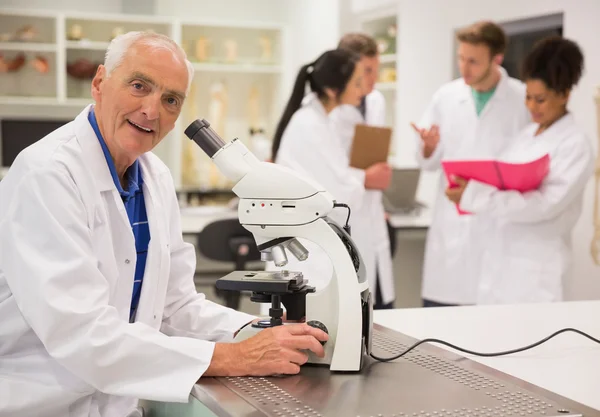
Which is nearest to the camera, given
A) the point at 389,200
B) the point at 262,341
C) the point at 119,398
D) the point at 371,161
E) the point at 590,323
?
the point at 262,341

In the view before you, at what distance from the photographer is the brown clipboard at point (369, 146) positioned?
3508mm

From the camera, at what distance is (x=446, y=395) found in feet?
4.34

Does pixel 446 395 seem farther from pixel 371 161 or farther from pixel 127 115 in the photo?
pixel 371 161

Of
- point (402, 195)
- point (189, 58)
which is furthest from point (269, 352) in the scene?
point (189, 58)

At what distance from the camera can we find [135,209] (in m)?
1.68

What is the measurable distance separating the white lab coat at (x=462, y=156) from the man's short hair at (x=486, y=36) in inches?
5.7

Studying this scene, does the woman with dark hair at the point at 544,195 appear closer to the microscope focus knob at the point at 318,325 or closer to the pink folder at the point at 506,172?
the pink folder at the point at 506,172

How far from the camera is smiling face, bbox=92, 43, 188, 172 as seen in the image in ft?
5.09

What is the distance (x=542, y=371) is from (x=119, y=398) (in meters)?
0.82

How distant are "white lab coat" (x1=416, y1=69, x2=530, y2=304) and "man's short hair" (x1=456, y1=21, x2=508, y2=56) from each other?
14cm

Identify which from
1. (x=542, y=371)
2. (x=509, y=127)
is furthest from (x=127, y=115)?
(x=509, y=127)

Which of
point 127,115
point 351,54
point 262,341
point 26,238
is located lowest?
point 262,341

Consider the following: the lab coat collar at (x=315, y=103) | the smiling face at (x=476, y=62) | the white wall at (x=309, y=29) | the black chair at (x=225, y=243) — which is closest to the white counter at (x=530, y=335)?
the lab coat collar at (x=315, y=103)

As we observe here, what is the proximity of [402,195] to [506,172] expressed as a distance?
5.58 ft
